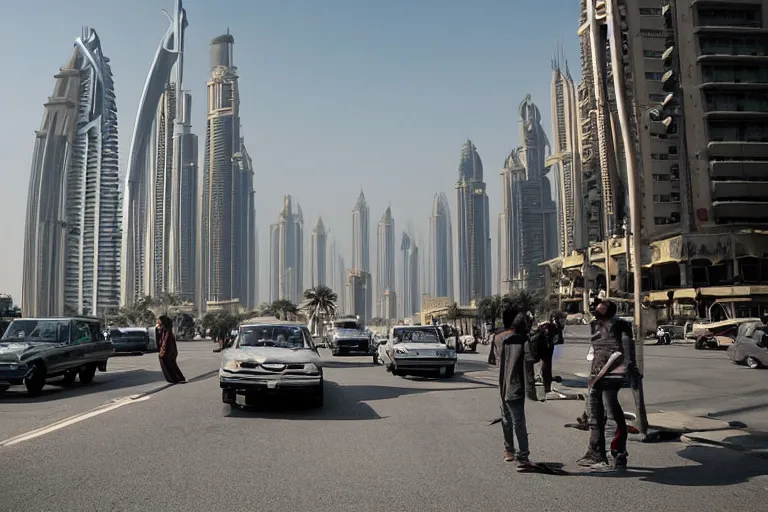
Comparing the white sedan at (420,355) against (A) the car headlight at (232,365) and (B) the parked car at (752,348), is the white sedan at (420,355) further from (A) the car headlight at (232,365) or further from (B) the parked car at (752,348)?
(B) the parked car at (752,348)

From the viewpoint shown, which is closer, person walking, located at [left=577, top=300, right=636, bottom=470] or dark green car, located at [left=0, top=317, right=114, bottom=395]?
person walking, located at [left=577, top=300, right=636, bottom=470]

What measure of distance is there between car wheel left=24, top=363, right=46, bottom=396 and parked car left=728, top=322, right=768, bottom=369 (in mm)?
21548

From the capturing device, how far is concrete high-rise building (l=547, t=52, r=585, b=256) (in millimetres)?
116938

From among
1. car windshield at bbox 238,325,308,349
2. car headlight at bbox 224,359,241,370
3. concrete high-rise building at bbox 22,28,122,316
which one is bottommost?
car headlight at bbox 224,359,241,370

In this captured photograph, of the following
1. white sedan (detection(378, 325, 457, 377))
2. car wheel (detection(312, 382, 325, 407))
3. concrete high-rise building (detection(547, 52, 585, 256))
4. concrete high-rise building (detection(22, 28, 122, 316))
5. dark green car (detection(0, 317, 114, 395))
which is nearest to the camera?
car wheel (detection(312, 382, 325, 407))

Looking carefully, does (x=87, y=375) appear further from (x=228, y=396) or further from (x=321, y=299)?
(x=321, y=299)

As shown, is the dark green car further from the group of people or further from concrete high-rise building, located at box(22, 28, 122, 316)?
concrete high-rise building, located at box(22, 28, 122, 316)

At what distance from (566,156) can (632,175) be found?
175m

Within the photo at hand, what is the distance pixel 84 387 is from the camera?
58.9ft

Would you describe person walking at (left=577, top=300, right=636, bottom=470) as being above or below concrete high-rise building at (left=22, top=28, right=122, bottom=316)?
below

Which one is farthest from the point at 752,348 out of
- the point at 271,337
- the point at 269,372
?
the point at 269,372

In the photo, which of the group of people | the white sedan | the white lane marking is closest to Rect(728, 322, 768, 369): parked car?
the white sedan

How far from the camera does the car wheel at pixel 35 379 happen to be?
1511 cm

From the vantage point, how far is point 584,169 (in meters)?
113
